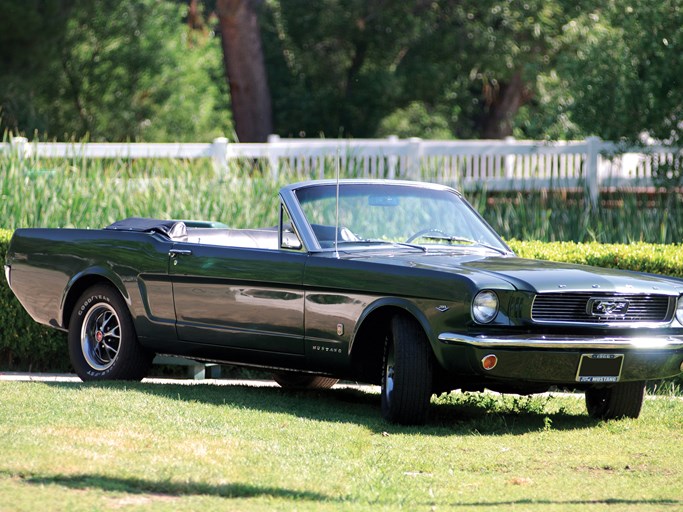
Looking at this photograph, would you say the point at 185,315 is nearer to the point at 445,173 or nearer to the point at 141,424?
the point at 141,424

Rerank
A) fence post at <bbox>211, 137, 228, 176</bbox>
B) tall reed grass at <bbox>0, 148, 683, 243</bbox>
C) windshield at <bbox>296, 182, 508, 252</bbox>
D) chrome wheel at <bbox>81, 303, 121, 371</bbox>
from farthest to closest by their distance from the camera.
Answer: fence post at <bbox>211, 137, 228, 176</bbox> < tall reed grass at <bbox>0, 148, 683, 243</bbox> < chrome wheel at <bbox>81, 303, 121, 371</bbox> < windshield at <bbox>296, 182, 508, 252</bbox>

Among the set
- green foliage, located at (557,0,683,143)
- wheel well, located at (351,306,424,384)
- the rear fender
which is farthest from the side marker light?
green foliage, located at (557,0,683,143)

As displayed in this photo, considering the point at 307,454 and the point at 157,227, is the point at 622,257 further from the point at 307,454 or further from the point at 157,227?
the point at 307,454

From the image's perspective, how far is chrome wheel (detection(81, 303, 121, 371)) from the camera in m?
10.1

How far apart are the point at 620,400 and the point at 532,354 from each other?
48.9 inches

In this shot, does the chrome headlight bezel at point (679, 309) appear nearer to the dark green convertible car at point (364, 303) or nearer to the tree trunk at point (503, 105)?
the dark green convertible car at point (364, 303)

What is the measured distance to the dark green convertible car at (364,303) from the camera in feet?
26.2

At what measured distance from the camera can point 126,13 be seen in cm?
3100

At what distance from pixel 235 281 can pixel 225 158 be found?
8.50 m

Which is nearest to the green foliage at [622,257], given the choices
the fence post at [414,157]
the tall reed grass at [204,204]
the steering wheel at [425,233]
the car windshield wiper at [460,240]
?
the car windshield wiper at [460,240]

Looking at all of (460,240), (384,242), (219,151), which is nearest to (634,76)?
(219,151)

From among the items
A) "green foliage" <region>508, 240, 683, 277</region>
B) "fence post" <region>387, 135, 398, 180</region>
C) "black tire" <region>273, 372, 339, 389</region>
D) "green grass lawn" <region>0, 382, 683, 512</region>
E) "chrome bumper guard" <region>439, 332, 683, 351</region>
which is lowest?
"black tire" <region>273, 372, 339, 389</region>

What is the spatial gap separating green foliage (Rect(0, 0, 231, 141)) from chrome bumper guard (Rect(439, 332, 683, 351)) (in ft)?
68.4

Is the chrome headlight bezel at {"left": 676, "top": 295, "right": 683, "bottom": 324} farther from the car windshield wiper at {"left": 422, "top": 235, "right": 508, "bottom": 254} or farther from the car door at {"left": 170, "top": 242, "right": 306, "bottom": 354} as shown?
the car door at {"left": 170, "top": 242, "right": 306, "bottom": 354}
